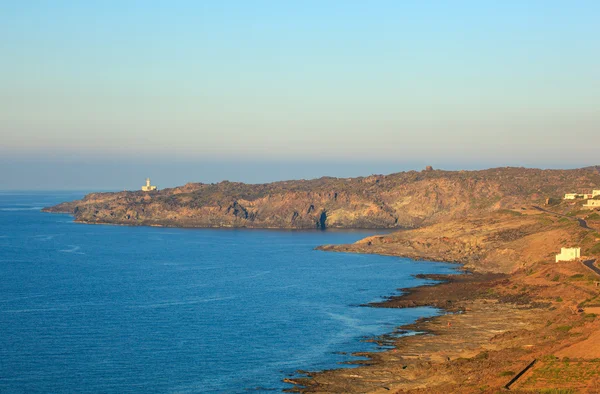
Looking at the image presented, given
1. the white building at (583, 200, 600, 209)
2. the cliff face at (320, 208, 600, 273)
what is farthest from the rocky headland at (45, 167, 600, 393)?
the white building at (583, 200, 600, 209)

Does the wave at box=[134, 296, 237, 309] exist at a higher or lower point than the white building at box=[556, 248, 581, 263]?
lower

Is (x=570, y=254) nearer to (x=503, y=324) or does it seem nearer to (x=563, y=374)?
(x=503, y=324)

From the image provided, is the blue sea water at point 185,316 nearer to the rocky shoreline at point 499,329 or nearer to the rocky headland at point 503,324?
the rocky shoreline at point 499,329

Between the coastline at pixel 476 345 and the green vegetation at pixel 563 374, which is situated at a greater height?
the green vegetation at pixel 563 374

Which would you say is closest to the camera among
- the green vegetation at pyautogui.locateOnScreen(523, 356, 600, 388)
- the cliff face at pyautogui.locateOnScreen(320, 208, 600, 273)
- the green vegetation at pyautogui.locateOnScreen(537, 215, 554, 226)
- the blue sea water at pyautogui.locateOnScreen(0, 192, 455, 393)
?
the green vegetation at pyautogui.locateOnScreen(523, 356, 600, 388)

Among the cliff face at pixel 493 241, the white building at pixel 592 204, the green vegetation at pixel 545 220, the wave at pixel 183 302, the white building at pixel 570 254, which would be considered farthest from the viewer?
the white building at pixel 592 204

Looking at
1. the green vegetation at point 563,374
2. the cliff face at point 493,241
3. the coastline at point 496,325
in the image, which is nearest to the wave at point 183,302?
Answer: the coastline at point 496,325

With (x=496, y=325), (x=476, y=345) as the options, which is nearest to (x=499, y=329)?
(x=496, y=325)

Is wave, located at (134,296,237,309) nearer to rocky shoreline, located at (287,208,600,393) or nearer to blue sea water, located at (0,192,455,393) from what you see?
blue sea water, located at (0,192,455,393)
